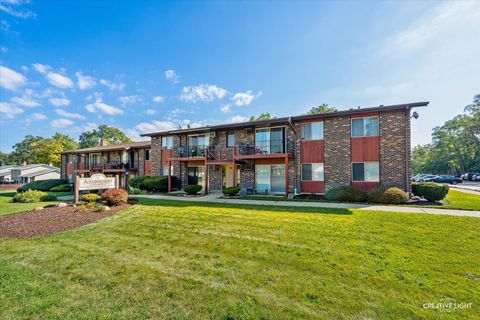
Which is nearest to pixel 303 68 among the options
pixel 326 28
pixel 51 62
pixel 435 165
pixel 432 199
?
pixel 326 28

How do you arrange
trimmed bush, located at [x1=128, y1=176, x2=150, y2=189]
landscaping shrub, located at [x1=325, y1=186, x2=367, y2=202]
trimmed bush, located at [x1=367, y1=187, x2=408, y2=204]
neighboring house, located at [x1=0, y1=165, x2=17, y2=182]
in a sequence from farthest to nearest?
neighboring house, located at [x1=0, y1=165, x2=17, y2=182]
trimmed bush, located at [x1=128, y1=176, x2=150, y2=189]
landscaping shrub, located at [x1=325, y1=186, x2=367, y2=202]
trimmed bush, located at [x1=367, y1=187, x2=408, y2=204]

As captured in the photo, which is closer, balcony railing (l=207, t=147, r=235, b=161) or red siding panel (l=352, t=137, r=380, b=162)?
red siding panel (l=352, t=137, r=380, b=162)

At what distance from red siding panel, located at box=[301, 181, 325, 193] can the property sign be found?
41.4 feet

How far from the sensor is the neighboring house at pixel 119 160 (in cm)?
2470

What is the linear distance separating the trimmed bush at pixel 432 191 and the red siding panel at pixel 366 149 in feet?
8.91

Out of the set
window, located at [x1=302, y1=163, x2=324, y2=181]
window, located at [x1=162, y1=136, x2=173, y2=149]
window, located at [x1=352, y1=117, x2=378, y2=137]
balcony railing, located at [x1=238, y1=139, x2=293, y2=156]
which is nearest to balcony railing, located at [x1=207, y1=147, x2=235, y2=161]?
balcony railing, located at [x1=238, y1=139, x2=293, y2=156]

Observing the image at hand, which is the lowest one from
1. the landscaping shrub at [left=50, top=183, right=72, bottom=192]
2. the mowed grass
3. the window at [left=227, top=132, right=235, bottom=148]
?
the landscaping shrub at [left=50, top=183, right=72, bottom=192]

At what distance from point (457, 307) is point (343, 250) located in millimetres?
2091

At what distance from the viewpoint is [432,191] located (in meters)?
11.8

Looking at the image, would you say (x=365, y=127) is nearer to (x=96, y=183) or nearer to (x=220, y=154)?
(x=220, y=154)

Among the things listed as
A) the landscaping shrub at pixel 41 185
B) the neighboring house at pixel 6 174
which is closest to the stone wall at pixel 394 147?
the landscaping shrub at pixel 41 185

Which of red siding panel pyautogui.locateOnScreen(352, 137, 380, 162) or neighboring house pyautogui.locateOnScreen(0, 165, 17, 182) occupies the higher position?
red siding panel pyautogui.locateOnScreen(352, 137, 380, 162)

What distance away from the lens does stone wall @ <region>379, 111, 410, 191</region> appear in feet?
42.5

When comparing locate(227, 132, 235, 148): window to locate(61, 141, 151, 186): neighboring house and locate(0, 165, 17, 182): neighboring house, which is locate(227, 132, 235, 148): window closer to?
locate(61, 141, 151, 186): neighboring house
